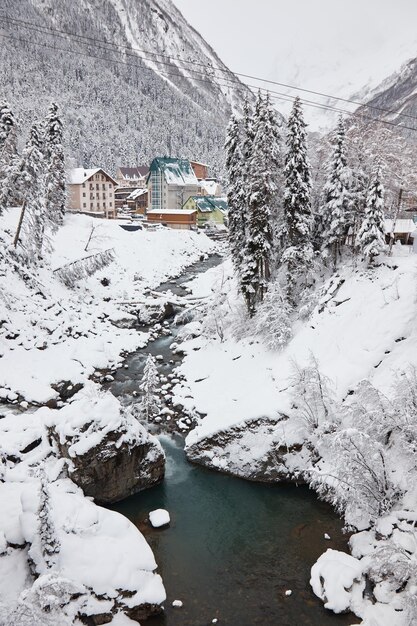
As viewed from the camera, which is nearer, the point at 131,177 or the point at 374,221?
the point at 374,221

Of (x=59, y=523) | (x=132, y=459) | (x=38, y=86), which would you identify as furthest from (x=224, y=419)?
(x=38, y=86)

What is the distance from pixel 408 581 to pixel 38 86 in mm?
206943

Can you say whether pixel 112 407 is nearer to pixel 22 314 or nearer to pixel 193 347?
pixel 193 347

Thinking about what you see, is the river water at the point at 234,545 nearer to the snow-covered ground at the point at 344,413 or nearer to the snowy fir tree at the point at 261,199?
the snow-covered ground at the point at 344,413

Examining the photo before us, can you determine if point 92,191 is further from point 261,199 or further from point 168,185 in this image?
point 261,199

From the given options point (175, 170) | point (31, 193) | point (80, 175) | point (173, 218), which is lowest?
point (173, 218)

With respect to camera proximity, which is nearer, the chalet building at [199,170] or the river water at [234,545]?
the river water at [234,545]

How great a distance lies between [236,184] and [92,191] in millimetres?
58677

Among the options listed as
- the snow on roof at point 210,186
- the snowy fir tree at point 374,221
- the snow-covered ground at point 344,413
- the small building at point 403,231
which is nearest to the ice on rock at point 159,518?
the snow-covered ground at point 344,413

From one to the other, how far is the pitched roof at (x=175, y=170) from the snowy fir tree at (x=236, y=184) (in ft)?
224

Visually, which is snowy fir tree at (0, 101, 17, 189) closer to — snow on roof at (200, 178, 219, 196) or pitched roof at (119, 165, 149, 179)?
snow on roof at (200, 178, 219, 196)

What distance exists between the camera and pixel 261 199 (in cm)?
2633

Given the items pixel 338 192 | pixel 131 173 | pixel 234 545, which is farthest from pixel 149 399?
pixel 131 173

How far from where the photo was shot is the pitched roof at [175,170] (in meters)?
95.4
